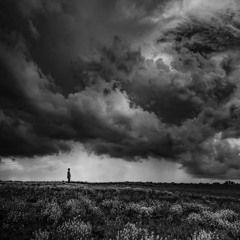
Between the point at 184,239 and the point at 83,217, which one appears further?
the point at 83,217

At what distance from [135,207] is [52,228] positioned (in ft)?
20.5

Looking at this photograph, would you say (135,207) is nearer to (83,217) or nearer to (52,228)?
(83,217)

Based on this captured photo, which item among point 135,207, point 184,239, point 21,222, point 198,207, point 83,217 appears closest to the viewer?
point 184,239

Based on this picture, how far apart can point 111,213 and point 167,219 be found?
8.95 feet

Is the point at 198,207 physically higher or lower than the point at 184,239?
higher

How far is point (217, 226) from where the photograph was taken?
1343 cm

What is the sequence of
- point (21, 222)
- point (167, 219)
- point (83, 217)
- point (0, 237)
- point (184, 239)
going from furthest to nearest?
point (167, 219) < point (83, 217) < point (21, 222) < point (184, 239) < point (0, 237)

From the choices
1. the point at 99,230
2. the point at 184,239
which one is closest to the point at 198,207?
the point at 184,239

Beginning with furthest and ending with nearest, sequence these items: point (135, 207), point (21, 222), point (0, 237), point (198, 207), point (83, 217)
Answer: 1. point (198, 207)
2. point (135, 207)
3. point (83, 217)
4. point (21, 222)
5. point (0, 237)

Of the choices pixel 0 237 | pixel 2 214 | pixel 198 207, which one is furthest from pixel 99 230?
pixel 198 207

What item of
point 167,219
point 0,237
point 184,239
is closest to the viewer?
point 0,237

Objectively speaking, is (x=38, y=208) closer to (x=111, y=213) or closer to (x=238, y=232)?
(x=111, y=213)

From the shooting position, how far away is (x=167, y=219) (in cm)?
1420

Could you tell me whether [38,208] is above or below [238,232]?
above
